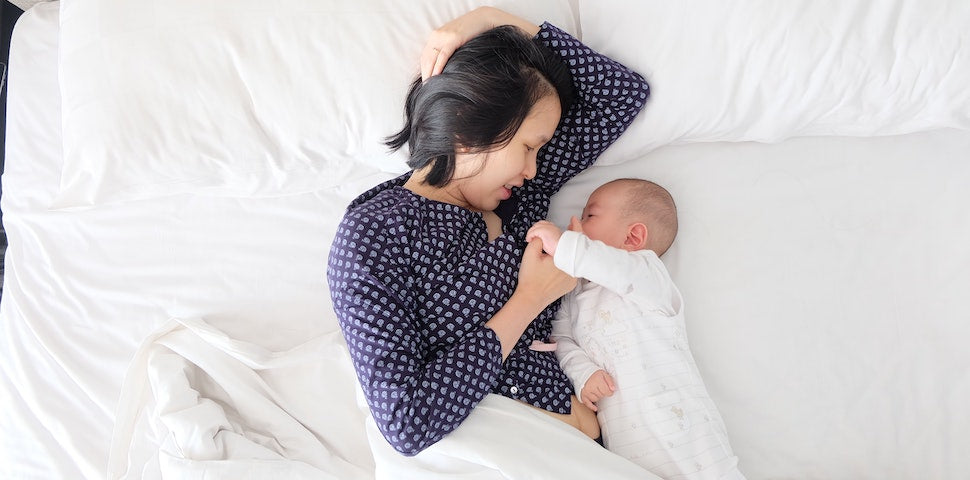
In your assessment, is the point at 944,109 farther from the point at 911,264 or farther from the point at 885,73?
the point at 911,264

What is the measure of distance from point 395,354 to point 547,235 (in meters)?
0.39

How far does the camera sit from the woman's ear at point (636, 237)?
142 centimetres

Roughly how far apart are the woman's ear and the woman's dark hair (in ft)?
1.11

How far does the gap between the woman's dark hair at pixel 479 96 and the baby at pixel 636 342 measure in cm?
25

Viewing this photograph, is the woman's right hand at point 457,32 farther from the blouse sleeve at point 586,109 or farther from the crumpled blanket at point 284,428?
the crumpled blanket at point 284,428

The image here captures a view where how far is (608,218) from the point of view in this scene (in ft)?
4.69

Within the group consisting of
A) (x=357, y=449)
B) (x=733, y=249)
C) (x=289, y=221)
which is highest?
(x=733, y=249)

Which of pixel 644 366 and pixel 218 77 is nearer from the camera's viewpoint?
pixel 644 366

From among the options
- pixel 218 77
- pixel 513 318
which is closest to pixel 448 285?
pixel 513 318

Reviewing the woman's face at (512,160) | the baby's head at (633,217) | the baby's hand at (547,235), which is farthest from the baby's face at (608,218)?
the woman's face at (512,160)

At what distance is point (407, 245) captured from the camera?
4.24 feet

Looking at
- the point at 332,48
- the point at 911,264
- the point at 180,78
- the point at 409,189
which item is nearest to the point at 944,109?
the point at 911,264

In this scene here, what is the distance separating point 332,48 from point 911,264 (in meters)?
1.34

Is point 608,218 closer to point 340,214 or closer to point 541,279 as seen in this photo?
point 541,279
